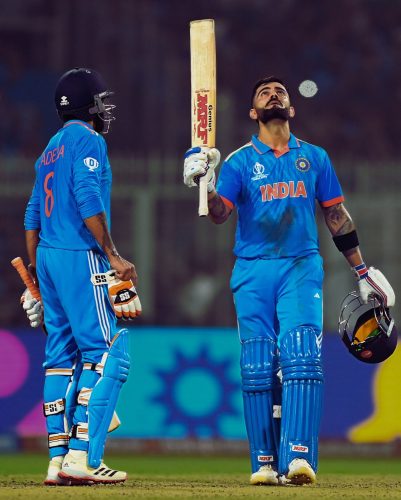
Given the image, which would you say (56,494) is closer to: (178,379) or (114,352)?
(114,352)

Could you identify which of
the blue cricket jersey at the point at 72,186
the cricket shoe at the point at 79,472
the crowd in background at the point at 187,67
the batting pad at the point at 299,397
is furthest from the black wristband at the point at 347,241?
the crowd in background at the point at 187,67

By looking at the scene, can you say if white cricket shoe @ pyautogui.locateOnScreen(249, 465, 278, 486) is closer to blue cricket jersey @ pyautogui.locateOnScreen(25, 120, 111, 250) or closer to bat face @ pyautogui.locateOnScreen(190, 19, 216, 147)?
blue cricket jersey @ pyautogui.locateOnScreen(25, 120, 111, 250)

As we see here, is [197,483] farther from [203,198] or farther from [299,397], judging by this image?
[203,198]

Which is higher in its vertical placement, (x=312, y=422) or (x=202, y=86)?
(x=202, y=86)

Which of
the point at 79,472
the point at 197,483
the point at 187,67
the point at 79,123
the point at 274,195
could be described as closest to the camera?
the point at 79,472

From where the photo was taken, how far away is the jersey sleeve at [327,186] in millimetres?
7191

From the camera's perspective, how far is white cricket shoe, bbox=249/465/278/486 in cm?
685

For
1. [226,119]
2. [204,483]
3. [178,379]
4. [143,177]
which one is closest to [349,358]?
[178,379]

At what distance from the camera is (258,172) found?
707 centimetres

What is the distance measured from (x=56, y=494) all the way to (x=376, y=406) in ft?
20.6

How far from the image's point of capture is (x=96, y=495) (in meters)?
5.84

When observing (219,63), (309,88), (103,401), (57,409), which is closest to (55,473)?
(57,409)

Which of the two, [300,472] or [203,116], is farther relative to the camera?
[203,116]

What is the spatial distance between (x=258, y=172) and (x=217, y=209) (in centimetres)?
33
